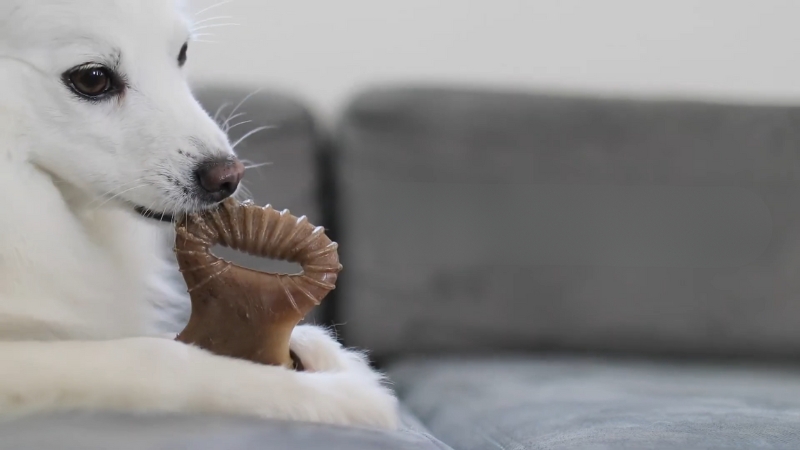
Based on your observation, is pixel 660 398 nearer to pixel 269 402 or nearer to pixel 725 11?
pixel 269 402

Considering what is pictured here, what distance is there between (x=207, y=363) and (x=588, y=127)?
0.97 metres

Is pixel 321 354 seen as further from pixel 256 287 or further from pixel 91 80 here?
pixel 91 80

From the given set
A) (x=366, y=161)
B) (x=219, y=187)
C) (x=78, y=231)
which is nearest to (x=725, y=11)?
(x=366, y=161)

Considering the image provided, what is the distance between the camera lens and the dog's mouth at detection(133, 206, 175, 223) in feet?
2.22

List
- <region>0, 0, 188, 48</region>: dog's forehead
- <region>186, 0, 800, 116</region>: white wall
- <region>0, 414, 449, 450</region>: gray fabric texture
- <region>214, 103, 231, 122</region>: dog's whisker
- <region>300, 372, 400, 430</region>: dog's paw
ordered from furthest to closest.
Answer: <region>186, 0, 800, 116</region>: white wall, <region>214, 103, 231, 122</region>: dog's whisker, <region>0, 0, 188, 48</region>: dog's forehead, <region>300, 372, 400, 430</region>: dog's paw, <region>0, 414, 449, 450</region>: gray fabric texture

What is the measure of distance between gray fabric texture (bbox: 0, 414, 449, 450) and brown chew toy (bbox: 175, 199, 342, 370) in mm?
97

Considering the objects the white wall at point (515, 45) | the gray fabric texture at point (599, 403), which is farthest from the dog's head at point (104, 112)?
the white wall at point (515, 45)

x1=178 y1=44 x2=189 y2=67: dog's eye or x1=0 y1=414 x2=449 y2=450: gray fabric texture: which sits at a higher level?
x1=178 y1=44 x2=189 y2=67: dog's eye

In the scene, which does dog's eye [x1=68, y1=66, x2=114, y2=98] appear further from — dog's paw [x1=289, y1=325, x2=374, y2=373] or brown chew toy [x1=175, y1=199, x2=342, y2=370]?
dog's paw [x1=289, y1=325, x2=374, y2=373]

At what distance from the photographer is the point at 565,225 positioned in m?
1.30

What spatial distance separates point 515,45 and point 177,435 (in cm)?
135

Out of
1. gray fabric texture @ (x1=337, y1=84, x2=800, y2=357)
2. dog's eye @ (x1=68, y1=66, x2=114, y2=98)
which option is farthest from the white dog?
gray fabric texture @ (x1=337, y1=84, x2=800, y2=357)

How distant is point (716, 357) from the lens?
4.32 feet

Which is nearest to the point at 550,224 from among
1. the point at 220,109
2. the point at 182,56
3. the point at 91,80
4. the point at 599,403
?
the point at 599,403
